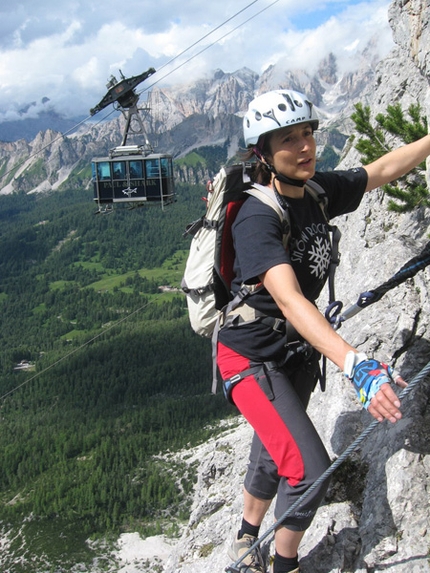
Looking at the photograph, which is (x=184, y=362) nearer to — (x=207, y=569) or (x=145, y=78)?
(x=145, y=78)

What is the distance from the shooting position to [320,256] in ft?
15.3

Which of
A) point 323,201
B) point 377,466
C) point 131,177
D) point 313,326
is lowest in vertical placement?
point 377,466

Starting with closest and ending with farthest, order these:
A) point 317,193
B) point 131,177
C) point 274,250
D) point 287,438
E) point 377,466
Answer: point 274,250 < point 287,438 < point 317,193 < point 377,466 < point 131,177

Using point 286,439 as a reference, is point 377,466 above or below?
below

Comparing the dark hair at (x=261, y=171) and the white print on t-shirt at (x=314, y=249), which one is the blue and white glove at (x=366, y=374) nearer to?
the white print on t-shirt at (x=314, y=249)

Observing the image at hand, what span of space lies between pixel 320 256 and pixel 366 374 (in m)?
1.37

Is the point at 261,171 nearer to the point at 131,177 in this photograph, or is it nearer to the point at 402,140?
the point at 402,140

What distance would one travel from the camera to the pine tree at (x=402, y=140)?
1037 cm

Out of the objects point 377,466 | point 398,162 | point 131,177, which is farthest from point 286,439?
point 131,177

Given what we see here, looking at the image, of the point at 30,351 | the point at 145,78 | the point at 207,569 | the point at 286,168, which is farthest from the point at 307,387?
the point at 30,351

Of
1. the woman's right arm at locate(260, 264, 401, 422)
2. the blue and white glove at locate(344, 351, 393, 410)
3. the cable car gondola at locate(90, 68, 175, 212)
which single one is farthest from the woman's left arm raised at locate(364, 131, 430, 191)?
the cable car gondola at locate(90, 68, 175, 212)

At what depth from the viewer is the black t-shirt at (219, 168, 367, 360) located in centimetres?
412

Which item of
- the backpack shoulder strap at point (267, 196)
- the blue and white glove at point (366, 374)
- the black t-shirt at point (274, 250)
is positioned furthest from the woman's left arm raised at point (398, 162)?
the blue and white glove at point (366, 374)

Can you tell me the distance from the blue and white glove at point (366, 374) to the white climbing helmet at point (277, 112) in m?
1.94
